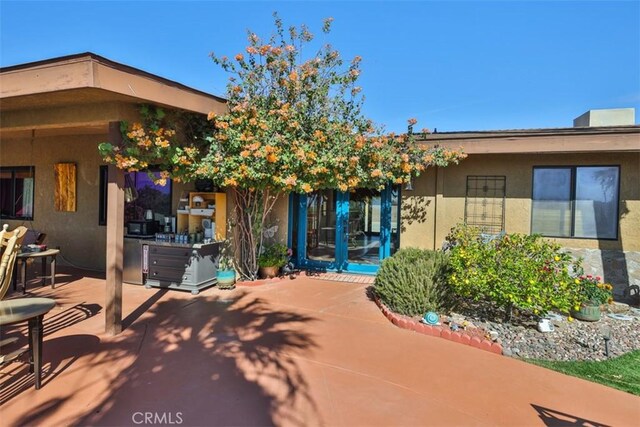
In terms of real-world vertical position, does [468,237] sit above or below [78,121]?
below

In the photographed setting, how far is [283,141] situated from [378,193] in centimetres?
388

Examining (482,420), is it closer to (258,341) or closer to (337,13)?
(258,341)

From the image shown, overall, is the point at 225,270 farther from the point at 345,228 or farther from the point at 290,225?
the point at 345,228

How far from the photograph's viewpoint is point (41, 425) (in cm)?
267

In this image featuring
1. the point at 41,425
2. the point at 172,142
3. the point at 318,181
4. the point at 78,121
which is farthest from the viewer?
the point at 318,181

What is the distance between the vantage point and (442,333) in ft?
15.8

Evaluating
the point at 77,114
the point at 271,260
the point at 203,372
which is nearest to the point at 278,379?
the point at 203,372

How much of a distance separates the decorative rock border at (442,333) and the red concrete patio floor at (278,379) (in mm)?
135

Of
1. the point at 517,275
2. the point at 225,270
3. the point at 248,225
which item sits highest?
the point at 248,225

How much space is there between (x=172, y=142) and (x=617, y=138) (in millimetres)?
7982

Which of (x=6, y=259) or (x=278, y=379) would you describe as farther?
(x=278, y=379)

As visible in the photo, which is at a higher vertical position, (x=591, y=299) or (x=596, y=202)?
(x=596, y=202)

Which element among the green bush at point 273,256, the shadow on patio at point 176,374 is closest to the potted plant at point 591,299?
the shadow on patio at point 176,374

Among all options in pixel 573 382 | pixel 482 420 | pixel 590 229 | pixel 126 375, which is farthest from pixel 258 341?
pixel 590 229
